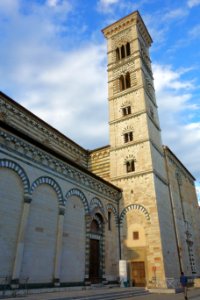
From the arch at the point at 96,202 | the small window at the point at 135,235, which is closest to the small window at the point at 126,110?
the arch at the point at 96,202

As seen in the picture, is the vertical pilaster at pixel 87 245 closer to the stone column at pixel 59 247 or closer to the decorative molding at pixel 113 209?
the stone column at pixel 59 247

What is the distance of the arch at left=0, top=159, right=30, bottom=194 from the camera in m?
11.3

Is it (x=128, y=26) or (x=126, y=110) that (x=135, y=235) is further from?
(x=128, y=26)

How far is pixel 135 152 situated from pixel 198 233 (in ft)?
46.9

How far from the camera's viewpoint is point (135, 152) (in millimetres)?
21531

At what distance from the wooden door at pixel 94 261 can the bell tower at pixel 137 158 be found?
9.87 ft

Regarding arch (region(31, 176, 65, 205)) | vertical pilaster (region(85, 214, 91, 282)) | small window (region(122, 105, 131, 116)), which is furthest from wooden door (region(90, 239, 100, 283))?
small window (region(122, 105, 131, 116))

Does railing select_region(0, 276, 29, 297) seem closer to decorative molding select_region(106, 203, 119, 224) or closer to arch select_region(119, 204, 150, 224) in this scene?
decorative molding select_region(106, 203, 119, 224)

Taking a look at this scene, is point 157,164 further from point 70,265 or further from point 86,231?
point 70,265

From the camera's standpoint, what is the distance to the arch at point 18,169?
37.1 ft

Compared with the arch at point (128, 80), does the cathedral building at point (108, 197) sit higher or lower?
lower

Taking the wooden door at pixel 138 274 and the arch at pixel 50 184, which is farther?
the wooden door at pixel 138 274

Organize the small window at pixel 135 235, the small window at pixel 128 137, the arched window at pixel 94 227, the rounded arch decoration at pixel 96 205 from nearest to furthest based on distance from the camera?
1. the arched window at pixel 94 227
2. the rounded arch decoration at pixel 96 205
3. the small window at pixel 135 235
4. the small window at pixel 128 137

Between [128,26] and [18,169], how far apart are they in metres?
23.1
